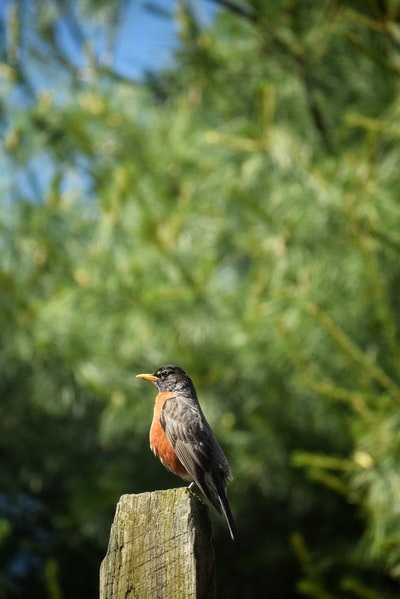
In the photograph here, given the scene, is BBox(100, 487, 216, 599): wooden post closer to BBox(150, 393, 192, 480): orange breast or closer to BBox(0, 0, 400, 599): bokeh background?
BBox(150, 393, 192, 480): orange breast

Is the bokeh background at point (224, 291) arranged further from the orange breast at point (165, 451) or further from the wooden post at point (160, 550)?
the wooden post at point (160, 550)

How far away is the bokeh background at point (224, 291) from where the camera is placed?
15.9 feet

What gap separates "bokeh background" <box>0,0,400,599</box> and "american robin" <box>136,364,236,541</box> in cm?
89

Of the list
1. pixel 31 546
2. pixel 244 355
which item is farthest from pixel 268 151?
pixel 31 546

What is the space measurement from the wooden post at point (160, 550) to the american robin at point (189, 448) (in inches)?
40.4

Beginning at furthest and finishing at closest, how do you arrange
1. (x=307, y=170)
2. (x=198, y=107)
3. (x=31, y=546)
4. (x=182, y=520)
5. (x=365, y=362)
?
(x=198, y=107) < (x=31, y=546) < (x=307, y=170) < (x=365, y=362) < (x=182, y=520)

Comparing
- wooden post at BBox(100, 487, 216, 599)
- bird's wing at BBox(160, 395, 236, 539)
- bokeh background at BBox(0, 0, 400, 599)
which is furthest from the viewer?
bokeh background at BBox(0, 0, 400, 599)

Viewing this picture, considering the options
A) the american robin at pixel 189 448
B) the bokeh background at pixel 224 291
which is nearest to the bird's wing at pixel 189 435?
the american robin at pixel 189 448

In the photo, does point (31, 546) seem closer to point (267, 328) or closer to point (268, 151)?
point (267, 328)

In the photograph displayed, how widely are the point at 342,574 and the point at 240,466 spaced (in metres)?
0.96

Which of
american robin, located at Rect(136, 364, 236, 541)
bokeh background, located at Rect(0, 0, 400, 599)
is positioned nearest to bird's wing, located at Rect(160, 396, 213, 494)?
american robin, located at Rect(136, 364, 236, 541)

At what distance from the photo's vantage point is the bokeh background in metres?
4.84

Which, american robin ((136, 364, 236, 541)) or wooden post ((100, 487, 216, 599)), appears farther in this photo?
american robin ((136, 364, 236, 541))

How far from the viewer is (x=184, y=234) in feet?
17.8
